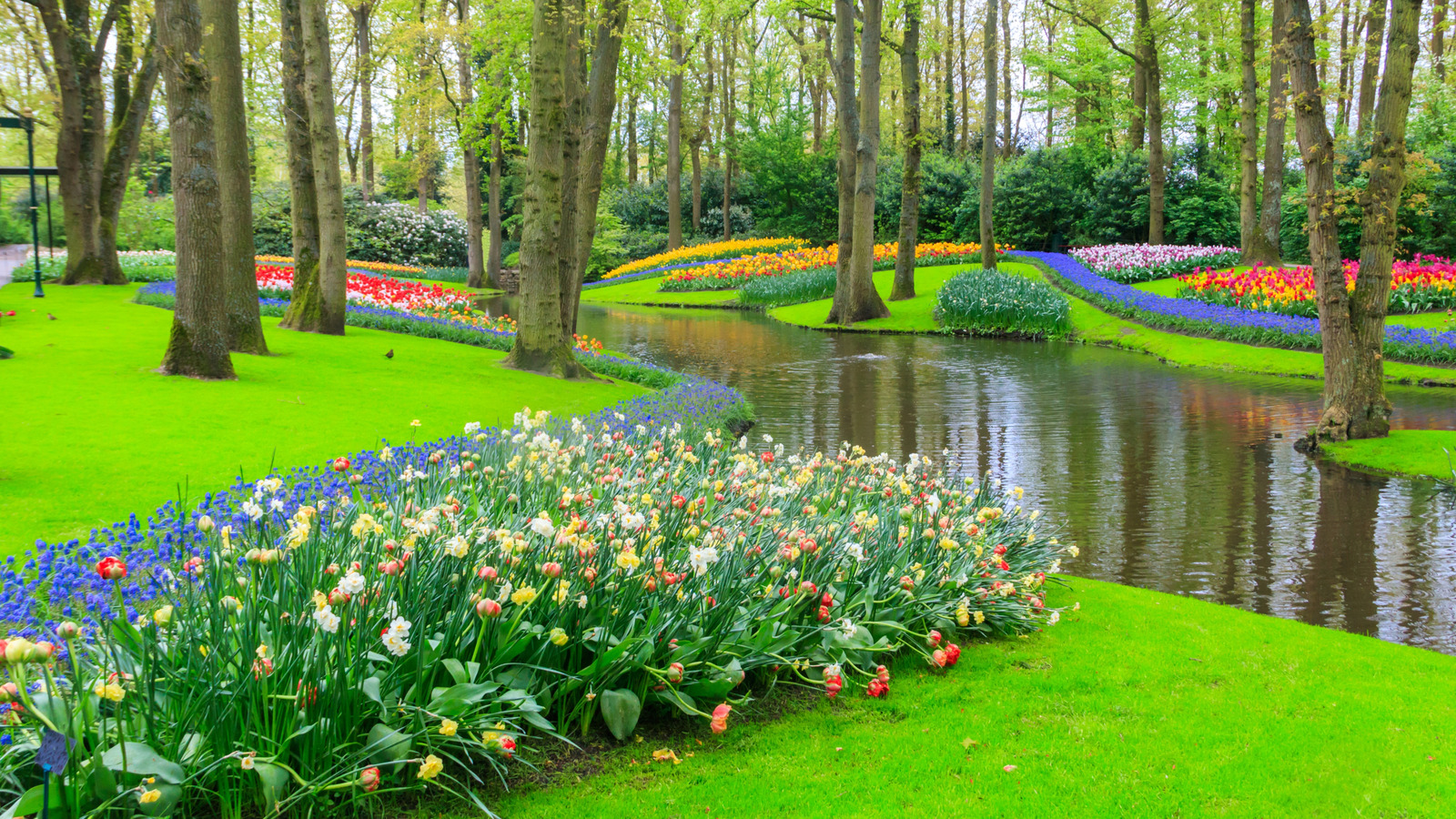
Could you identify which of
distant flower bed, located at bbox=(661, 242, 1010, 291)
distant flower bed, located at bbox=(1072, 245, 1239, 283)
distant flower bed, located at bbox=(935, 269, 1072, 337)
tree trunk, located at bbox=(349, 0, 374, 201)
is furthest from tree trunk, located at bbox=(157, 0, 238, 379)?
distant flower bed, located at bbox=(1072, 245, 1239, 283)

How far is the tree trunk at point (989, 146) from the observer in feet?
81.1

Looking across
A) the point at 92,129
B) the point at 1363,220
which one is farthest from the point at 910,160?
the point at 92,129

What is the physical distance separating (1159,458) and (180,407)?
9203 millimetres

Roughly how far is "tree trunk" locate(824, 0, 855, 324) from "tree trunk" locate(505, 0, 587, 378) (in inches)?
373

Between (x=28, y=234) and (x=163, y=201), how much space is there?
4323mm

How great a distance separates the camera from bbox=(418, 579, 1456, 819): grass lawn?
3.03 meters

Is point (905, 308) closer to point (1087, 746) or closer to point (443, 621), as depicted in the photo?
point (1087, 746)

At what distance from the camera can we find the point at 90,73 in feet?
60.6

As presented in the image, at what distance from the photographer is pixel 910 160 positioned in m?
24.1

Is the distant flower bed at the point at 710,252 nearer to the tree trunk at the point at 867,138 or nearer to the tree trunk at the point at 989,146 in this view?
the tree trunk at the point at 989,146

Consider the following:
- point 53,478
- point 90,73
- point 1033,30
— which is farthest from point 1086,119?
point 53,478

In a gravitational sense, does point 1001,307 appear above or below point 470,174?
below

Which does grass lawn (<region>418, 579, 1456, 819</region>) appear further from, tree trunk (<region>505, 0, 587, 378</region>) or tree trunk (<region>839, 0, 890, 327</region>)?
tree trunk (<region>839, 0, 890, 327</region>)

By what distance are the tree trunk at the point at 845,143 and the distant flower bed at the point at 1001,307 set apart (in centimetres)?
233
